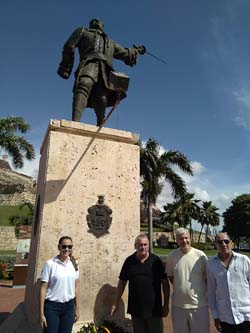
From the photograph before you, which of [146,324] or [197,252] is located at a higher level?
[197,252]

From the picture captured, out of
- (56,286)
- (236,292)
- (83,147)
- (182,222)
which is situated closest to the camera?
(236,292)

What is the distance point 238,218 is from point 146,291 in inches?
1986

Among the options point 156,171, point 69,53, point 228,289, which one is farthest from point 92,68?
point 156,171

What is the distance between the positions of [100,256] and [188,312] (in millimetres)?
1420

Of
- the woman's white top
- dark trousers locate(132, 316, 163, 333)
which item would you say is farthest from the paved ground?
the woman's white top

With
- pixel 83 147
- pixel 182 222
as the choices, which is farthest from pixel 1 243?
pixel 83 147

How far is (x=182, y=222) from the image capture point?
42344mm

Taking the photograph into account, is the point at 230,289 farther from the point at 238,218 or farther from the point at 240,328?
the point at 238,218

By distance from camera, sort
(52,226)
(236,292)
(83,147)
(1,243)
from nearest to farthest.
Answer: (236,292) → (52,226) → (83,147) → (1,243)

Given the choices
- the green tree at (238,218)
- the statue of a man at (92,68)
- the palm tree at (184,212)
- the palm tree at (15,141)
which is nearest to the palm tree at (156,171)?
the palm tree at (15,141)

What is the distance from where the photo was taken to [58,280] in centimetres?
285

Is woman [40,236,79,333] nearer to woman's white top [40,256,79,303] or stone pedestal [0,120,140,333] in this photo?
woman's white top [40,256,79,303]

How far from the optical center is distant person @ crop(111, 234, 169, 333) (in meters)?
2.83

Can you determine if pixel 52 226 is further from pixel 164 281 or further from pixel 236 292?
pixel 236 292
